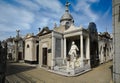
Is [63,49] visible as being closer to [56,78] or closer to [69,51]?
[69,51]

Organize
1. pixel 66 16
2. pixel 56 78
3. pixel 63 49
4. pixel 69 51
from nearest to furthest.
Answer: pixel 56 78, pixel 69 51, pixel 63 49, pixel 66 16

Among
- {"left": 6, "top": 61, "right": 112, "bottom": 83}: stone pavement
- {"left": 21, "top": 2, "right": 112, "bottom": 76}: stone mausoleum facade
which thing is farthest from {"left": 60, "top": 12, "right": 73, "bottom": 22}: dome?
{"left": 6, "top": 61, "right": 112, "bottom": 83}: stone pavement

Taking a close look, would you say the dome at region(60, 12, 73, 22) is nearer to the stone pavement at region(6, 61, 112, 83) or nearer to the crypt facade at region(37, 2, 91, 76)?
the crypt facade at region(37, 2, 91, 76)

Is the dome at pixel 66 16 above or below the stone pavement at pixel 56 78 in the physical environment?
above

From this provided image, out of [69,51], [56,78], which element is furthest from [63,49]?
[56,78]

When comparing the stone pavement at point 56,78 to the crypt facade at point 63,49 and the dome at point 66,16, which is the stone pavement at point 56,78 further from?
the dome at point 66,16

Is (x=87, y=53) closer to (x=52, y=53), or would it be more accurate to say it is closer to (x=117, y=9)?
(x=52, y=53)

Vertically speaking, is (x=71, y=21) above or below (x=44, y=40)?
above

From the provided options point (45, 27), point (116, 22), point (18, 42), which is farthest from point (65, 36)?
point (18, 42)

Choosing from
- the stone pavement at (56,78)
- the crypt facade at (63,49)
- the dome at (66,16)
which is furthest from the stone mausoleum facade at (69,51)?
the dome at (66,16)

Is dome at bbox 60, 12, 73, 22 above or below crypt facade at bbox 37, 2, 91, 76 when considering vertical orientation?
above

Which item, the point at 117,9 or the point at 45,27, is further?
the point at 45,27

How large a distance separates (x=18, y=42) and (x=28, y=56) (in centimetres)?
716

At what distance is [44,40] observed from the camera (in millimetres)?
14617
